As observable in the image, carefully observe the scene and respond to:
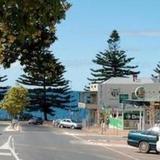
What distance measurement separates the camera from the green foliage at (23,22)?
9102mm

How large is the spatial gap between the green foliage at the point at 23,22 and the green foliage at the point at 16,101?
92960mm

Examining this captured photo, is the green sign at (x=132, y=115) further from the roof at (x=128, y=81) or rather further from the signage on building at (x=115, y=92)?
the roof at (x=128, y=81)

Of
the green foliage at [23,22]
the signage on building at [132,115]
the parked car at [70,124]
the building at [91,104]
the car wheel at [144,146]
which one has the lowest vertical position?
the car wheel at [144,146]

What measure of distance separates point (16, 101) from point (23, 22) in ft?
321

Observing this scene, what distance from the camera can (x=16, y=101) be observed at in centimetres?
10650

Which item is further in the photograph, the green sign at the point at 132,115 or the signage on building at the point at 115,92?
the signage on building at the point at 115,92

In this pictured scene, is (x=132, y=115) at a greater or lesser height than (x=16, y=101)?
lesser

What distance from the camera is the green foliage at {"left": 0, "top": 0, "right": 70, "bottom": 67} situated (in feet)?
29.9

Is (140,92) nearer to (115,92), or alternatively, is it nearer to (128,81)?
(115,92)

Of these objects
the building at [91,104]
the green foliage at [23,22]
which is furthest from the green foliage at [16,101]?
the green foliage at [23,22]

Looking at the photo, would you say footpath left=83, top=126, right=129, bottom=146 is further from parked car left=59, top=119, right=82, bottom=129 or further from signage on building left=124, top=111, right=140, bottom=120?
parked car left=59, top=119, right=82, bottom=129

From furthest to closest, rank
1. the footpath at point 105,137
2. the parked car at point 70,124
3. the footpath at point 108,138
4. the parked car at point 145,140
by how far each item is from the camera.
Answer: the parked car at point 70,124 → the footpath at point 105,137 → the footpath at point 108,138 → the parked car at point 145,140

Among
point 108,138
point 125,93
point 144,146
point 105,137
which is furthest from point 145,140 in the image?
point 125,93

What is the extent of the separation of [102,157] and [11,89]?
8064 cm
